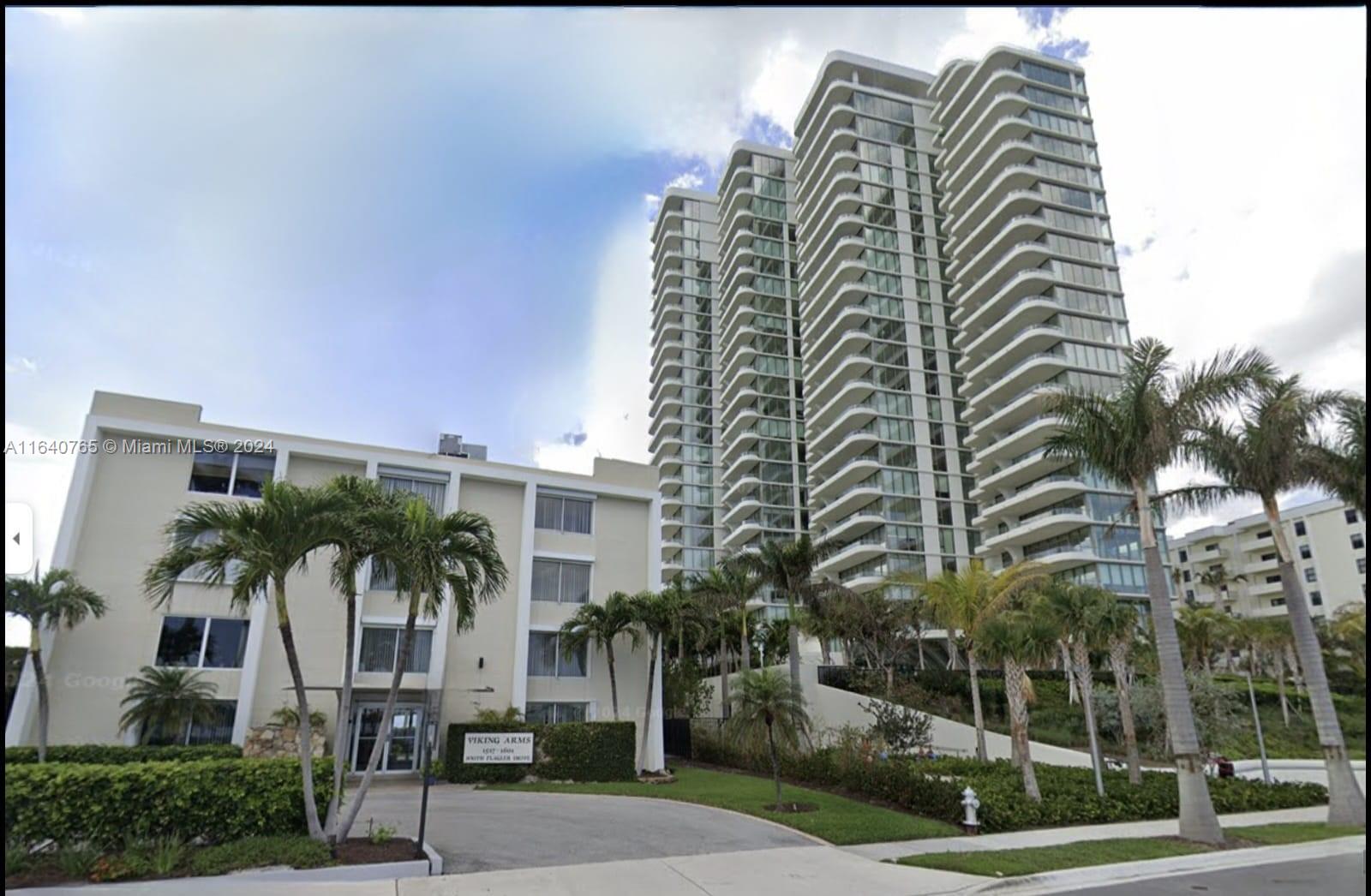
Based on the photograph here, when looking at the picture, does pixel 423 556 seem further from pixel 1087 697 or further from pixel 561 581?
pixel 1087 697

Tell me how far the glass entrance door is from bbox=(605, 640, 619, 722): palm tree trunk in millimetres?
6356

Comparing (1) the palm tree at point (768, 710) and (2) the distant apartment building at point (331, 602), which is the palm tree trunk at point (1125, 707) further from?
(2) the distant apartment building at point (331, 602)

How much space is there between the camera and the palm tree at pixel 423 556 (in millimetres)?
12031

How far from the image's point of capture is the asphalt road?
10.4 m

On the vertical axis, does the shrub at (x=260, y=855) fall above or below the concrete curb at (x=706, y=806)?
above

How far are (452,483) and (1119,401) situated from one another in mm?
20197

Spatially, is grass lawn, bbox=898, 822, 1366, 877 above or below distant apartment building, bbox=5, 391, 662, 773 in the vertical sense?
below

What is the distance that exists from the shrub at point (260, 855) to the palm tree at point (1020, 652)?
14.2 m

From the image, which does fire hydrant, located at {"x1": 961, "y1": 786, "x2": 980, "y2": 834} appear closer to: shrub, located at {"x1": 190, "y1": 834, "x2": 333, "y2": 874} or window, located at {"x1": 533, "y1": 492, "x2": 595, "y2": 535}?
shrub, located at {"x1": 190, "y1": 834, "x2": 333, "y2": 874}

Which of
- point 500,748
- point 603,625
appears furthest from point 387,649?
point 500,748

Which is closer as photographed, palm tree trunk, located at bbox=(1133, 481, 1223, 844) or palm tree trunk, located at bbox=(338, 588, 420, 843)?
palm tree trunk, located at bbox=(338, 588, 420, 843)

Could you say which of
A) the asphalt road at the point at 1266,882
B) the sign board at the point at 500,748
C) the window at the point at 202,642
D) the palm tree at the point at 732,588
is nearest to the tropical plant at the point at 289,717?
the window at the point at 202,642

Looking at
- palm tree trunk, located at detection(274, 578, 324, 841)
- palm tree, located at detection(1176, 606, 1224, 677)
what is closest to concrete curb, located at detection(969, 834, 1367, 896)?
palm tree trunk, located at detection(274, 578, 324, 841)

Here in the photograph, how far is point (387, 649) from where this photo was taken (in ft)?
79.7
